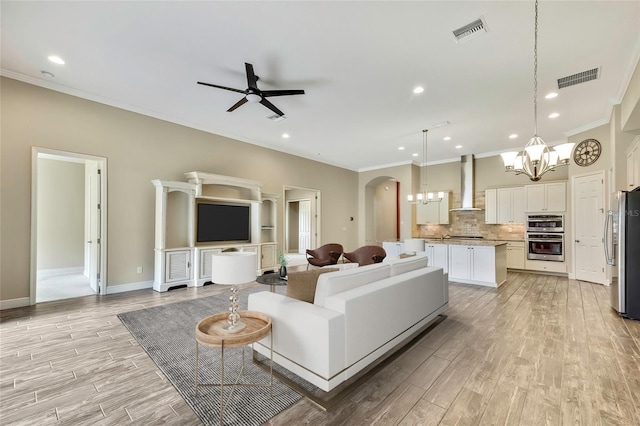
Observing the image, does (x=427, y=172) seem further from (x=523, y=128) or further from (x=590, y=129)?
(x=590, y=129)

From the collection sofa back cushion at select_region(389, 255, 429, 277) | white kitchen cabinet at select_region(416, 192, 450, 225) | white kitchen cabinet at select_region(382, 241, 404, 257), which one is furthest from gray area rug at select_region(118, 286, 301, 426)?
white kitchen cabinet at select_region(416, 192, 450, 225)

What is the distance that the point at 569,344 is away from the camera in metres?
2.84

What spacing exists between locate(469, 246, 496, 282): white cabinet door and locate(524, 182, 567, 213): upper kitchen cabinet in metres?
2.58

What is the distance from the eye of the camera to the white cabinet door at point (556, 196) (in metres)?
6.38

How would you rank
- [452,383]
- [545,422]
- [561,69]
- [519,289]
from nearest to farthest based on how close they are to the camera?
[545,422] → [452,383] → [561,69] → [519,289]

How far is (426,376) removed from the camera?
2.25 m

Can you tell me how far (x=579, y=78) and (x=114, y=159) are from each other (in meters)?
7.34

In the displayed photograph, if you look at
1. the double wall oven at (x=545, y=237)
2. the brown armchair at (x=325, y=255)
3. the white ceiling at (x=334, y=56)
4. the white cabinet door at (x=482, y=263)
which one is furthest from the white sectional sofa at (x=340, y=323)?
the double wall oven at (x=545, y=237)

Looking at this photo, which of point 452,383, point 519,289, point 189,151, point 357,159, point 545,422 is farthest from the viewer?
point 357,159

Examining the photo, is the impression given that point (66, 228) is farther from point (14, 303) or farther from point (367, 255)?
point (367, 255)

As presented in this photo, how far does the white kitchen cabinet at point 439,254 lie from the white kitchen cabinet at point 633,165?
302 cm

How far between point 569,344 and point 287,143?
6307 mm

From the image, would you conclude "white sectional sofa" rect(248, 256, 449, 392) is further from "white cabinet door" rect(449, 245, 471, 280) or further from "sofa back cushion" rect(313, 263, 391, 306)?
"white cabinet door" rect(449, 245, 471, 280)

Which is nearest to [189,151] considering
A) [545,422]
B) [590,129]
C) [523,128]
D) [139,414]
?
[139,414]
